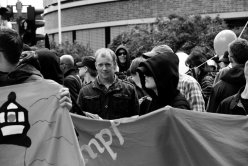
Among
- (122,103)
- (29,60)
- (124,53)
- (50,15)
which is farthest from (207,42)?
(50,15)

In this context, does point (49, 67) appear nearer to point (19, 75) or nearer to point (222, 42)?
point (19, 75)

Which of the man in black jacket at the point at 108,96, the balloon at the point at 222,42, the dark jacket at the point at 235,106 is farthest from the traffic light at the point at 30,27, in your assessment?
the dark jacket at the point at 235,106

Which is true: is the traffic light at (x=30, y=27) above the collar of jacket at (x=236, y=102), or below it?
above

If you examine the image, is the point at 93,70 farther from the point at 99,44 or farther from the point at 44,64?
the point at 99,44

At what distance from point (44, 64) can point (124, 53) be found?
4029mm

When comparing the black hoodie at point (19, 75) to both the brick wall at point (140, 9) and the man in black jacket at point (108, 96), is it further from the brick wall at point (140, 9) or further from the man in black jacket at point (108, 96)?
the brick wall at point (140, 9)

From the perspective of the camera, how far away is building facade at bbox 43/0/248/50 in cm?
3222

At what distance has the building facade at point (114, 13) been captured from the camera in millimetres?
32219

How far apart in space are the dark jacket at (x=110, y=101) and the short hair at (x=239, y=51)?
1185 millimetres

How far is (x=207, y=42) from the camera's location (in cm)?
2264

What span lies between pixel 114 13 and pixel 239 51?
113 feet

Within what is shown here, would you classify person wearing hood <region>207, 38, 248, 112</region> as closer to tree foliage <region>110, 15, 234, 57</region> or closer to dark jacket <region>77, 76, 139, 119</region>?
dark jacket <region>77, 76, 139, 119</region>

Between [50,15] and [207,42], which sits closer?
[207,42]

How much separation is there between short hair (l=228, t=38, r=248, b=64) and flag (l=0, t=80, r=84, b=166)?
2311 millimetres
